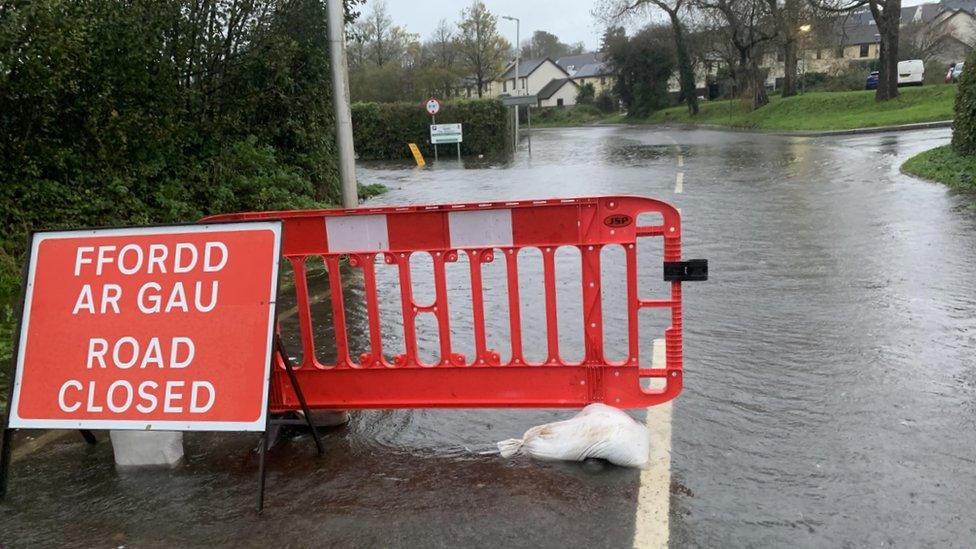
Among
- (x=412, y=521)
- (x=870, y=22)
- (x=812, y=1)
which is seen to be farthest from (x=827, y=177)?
(x=870, y=22)

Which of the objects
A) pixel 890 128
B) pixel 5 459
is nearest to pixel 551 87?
pixel 890 128

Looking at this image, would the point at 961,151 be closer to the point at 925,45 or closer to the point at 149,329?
the point at 149,329

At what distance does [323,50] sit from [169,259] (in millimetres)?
8952

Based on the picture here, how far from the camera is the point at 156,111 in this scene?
8938 mm

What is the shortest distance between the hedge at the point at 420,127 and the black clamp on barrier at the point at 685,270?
31829 mm

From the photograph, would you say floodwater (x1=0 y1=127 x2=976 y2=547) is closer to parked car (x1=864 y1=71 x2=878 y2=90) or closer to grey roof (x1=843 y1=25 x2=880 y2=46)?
parked car (x1=864 y1=71 x2=878 y2=90)

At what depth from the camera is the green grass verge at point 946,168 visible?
12727mm

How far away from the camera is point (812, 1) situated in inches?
1460

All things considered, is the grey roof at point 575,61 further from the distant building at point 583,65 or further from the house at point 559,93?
the house at point 559,93

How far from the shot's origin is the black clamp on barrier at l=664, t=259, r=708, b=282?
3848 mm

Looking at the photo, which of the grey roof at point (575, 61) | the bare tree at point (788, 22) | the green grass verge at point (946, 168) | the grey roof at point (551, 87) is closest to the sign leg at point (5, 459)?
the green grass verge at point (946, 168)

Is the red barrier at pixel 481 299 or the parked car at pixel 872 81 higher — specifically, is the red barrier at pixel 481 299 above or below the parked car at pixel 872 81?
below

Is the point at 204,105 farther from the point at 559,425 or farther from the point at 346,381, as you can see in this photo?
the point at 559,425

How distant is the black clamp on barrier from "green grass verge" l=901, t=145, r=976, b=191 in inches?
415
